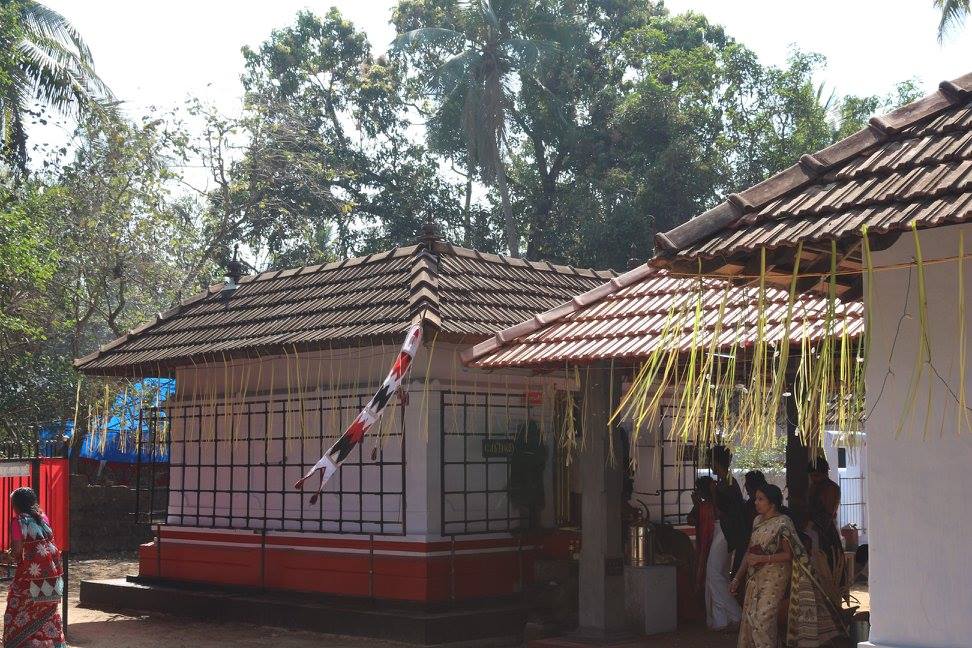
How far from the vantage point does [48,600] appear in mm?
8117

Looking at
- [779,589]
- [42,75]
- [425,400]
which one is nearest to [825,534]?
[779,589]

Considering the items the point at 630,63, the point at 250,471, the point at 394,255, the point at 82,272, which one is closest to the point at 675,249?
the point at 394,255

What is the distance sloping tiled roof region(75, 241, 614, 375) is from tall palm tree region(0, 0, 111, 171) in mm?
7069

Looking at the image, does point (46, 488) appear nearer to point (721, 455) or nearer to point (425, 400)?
point (425, 400)

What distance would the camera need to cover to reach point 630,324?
9055 mm

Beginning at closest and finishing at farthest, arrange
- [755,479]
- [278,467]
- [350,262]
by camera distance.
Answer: [755,479]
[278,467]
[350,262]

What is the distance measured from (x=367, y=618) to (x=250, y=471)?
108 inches

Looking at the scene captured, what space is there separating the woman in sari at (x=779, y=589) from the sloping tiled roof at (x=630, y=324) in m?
1.27

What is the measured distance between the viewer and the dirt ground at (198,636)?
32.5ft

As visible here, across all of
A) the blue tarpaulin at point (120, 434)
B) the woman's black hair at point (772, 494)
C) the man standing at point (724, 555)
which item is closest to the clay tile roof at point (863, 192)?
the woman's black hair at point (772, 494)

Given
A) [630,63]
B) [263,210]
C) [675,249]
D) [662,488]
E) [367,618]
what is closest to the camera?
[675,249]

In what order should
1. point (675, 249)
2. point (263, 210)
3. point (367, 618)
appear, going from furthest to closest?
point (263, 210), point (367, 618), point (675, 249)

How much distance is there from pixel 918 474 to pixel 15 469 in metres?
8.13

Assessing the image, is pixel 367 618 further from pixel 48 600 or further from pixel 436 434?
pixel 48 600
